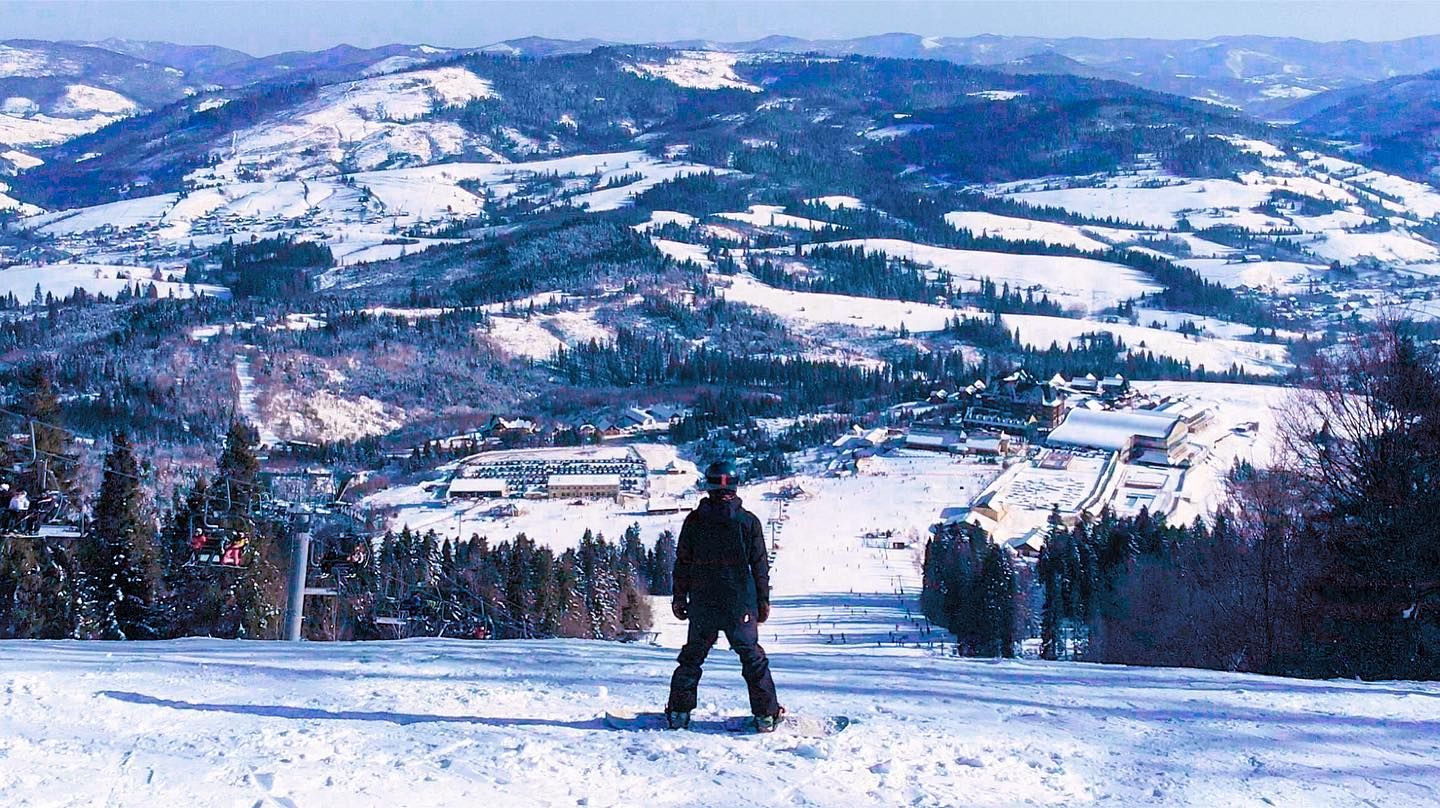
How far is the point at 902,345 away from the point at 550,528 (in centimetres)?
3770

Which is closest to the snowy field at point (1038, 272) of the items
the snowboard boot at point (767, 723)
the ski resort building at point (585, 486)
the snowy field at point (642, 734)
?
the ski resort building at point (585, 486)

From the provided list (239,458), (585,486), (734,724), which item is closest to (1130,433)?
(585,486)

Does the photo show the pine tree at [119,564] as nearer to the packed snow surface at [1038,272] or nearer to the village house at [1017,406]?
the village house at [1017,406]

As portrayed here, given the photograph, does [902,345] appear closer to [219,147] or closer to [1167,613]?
[1167,613]

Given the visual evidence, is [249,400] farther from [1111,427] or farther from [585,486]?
[1111,427]

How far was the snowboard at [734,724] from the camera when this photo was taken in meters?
5.56

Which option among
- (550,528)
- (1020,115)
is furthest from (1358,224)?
(550,528)

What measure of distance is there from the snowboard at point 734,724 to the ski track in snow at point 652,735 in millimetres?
67

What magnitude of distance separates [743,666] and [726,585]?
1.24 ft

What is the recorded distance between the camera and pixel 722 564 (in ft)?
18.0

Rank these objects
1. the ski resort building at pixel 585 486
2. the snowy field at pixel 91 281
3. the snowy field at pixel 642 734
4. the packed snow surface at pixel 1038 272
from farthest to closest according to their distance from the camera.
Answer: the packed snow surface at pixel 1038 272
the snowy field at pixel 91 281
the ski resort building at pixel 585 486
the snowy field at pixel 642 734

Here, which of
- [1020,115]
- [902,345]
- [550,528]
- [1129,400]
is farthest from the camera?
[1020,115]

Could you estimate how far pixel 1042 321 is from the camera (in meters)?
76.1

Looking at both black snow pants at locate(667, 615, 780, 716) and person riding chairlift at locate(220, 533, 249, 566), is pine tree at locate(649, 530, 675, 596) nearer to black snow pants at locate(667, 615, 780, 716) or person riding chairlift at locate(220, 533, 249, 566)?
person riding chairlift at locate(220, 533, 249, 566)
